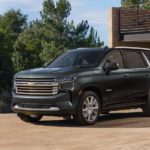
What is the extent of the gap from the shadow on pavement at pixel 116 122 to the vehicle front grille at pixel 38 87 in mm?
882

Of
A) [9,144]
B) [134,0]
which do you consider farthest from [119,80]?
[134,0]

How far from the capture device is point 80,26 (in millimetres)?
62688

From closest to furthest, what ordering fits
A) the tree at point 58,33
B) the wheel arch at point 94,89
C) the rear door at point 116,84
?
the wheel arch at point 94,89 < the rear door at point 116,84 < the tree at point 58,33

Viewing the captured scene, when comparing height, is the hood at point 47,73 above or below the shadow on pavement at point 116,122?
above

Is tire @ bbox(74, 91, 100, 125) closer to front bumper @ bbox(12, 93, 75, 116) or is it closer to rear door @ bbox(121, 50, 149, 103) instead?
front bumper @ bbox(12, 93, 75, 116)

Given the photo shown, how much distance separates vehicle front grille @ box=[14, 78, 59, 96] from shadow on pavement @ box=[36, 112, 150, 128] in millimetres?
882

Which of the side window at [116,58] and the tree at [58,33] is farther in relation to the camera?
the tree at [58,33]

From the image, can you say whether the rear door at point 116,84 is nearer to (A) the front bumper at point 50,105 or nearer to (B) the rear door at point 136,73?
(B) the rear door at point 136,73

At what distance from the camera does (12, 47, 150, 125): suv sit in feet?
42.5

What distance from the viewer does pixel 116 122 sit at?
14039 millimetres

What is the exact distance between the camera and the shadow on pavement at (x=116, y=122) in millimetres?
13273

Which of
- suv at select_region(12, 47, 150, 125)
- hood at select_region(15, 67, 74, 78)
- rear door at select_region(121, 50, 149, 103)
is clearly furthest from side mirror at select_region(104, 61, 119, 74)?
hood at select_region(15, 67, 74, 78)

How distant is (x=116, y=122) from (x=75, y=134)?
2.45 meters

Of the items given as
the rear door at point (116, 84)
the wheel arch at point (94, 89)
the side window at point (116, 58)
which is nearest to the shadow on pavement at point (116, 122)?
the rear door at point (116, 84)
